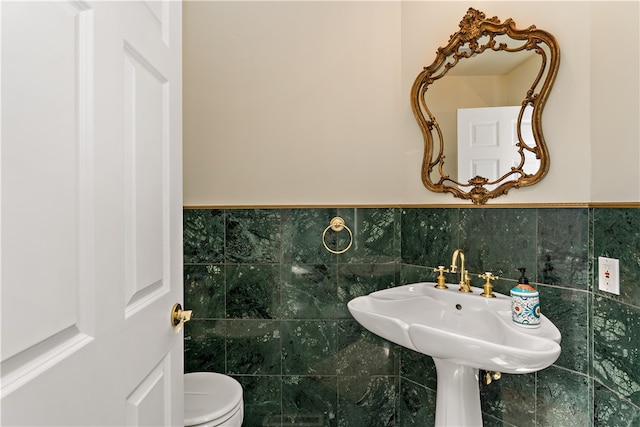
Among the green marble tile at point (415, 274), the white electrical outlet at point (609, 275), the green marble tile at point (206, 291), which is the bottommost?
the green marble tile at point (206, 291)

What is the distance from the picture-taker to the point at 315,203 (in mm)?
1890

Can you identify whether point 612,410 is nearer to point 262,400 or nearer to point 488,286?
point 488,286

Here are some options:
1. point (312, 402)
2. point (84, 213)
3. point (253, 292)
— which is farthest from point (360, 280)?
point (84, 213)

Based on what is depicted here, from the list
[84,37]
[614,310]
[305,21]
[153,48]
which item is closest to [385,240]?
[614,310]

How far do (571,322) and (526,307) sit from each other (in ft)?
0.78

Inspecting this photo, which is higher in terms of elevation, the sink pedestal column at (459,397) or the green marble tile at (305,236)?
the green marble tile at (305,236)

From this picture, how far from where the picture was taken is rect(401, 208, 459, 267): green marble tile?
1.63 meters

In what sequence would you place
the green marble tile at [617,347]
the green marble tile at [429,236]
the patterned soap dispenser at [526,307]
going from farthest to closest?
the green marble tile at [429,236]
the patterned soap dispenser at [526,307]
the green marble tile at [617,347]

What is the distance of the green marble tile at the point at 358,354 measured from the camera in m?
1.87

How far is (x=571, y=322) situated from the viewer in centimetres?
129

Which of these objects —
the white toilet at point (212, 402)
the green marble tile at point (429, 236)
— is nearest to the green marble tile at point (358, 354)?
the green marble tile at point (429, 236)

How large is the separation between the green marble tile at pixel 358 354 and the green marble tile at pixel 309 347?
39 mm

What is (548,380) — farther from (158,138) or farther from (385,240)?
(158,138)

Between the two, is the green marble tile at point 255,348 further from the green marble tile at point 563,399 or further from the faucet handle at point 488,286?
the green marble tile at point 563,399
